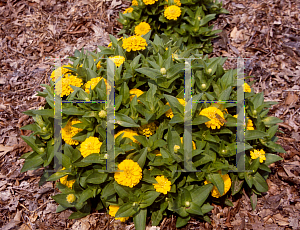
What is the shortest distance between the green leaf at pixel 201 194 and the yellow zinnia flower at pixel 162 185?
0.32 metres

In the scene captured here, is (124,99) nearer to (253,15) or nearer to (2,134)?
(2,134)

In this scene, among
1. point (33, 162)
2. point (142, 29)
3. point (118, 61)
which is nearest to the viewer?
point (33, 162)

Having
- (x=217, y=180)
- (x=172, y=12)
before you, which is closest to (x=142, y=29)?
(x=172, y=12)

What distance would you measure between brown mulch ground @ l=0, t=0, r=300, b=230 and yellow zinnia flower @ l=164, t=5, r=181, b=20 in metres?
1.08

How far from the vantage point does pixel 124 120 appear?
254 cm

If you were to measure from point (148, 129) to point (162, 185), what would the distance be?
0.63 metres

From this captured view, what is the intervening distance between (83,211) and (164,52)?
2240mm

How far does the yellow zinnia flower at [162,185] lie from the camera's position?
2.49 meters

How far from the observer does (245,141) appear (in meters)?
2.73

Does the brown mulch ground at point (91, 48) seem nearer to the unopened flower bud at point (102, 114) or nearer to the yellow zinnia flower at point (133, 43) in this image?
the unopened flower bud at point (102, 114)

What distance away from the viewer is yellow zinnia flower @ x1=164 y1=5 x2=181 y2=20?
3.97 meters

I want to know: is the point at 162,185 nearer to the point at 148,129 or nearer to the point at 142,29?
the point at 148,129

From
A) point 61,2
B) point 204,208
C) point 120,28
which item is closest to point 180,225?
point 204,208

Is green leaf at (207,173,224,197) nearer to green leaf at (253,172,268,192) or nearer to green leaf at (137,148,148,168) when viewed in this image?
green leaf at (253,172,268,192)
